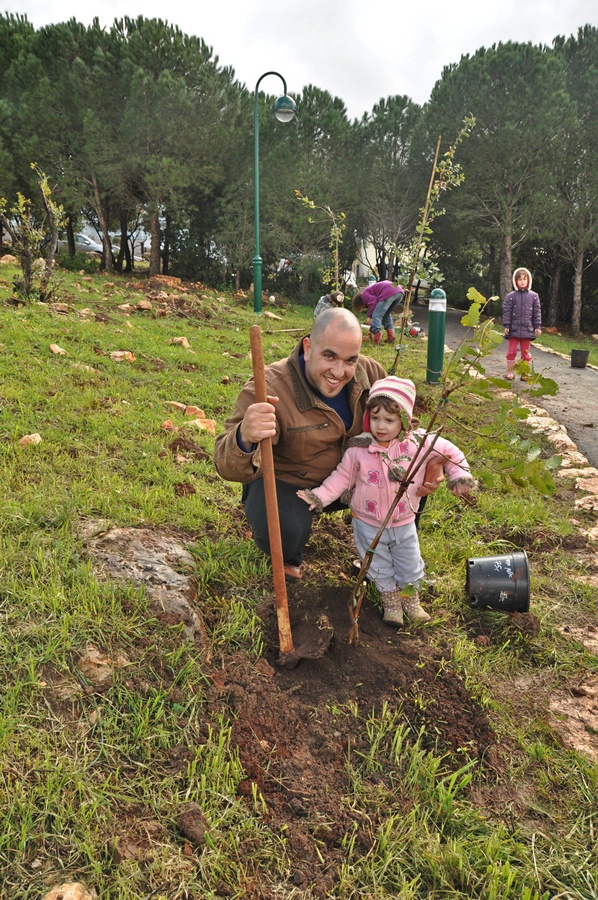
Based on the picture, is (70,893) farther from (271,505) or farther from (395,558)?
(395,558)

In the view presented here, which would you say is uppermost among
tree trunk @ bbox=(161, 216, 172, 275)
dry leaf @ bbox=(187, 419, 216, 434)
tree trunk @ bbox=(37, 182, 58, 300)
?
tree trunk @ bbox=(161, 216, 172, 275)

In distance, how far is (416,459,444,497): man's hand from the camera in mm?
2695

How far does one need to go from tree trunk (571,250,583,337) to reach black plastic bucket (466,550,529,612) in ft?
61.5

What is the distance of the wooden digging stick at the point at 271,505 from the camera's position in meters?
2.17

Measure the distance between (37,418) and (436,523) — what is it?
9.96 feet

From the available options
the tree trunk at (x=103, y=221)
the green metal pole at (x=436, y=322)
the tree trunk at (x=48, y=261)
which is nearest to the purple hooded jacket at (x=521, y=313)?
the green metal pole at (x=436, y=322)

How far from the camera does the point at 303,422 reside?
9.27 ft

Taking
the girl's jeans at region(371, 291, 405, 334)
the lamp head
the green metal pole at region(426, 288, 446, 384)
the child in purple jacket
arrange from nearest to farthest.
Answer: the green metal pole at region(426, 288, 446, 384), the child in purple jacket, the girl's jeans at region(371, 291, 405, 334), the lamp head

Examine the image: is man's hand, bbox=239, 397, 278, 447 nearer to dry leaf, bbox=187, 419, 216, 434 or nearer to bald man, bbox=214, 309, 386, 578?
bald man, bbox=214, 309, 386, 578

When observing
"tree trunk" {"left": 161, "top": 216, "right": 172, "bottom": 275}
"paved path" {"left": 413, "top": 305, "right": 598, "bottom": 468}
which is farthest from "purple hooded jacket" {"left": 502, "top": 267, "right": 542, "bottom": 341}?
"tree trunk" {"left": 161, "top": 216, "right": 172, "bottom": 275}

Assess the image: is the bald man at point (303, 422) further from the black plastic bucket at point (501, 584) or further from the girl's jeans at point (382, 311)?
the girl's jeans at point (382, 311)

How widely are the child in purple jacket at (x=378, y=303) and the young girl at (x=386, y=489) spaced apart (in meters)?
6.63

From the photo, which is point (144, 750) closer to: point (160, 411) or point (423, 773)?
point (423, 773)

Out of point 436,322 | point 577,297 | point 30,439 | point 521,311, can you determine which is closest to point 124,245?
point 577,297
